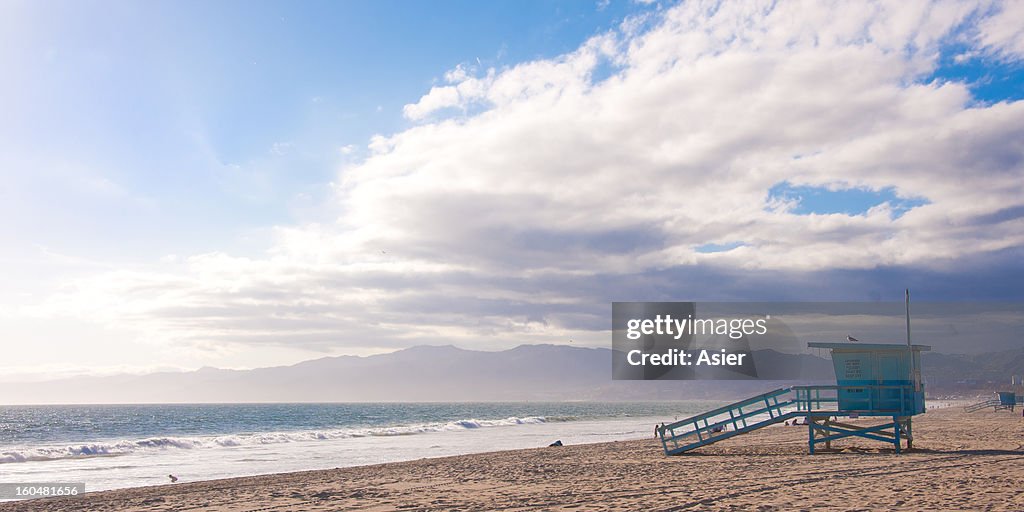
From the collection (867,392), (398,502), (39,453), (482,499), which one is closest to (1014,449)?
(867,392)

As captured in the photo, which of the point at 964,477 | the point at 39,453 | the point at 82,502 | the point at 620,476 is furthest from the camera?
the point at 39,453

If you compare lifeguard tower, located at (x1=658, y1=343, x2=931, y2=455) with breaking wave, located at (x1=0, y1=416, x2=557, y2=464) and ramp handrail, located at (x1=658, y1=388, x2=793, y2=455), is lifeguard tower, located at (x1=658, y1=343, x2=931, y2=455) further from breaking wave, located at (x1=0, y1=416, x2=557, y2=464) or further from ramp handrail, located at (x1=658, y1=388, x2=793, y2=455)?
breaking wave, located at (x1=0, y1=416, x2=557, y2=464)

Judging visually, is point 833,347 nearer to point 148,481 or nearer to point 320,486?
point 320,486

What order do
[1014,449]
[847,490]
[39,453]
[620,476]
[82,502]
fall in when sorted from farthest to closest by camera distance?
[39,453], [1014,449], [620,476], [82,502], [847,490]

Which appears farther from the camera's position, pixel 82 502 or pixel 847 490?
pixel 82 502

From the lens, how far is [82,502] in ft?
55.3

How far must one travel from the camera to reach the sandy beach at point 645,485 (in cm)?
1323

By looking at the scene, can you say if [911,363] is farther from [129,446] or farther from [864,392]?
[129,446]

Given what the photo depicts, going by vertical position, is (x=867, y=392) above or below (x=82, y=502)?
above

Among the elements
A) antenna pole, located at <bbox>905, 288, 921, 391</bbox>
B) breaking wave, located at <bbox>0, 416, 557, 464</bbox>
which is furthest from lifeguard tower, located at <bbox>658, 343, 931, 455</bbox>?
breaking wave, located at <bbox>0, 416, 557, 464</bbox>

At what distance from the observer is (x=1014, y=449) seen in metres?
22.4

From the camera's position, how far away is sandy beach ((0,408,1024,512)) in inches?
521

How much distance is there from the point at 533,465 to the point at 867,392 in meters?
9.88

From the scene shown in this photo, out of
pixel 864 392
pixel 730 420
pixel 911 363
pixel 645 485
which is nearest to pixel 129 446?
pixel 730 420
